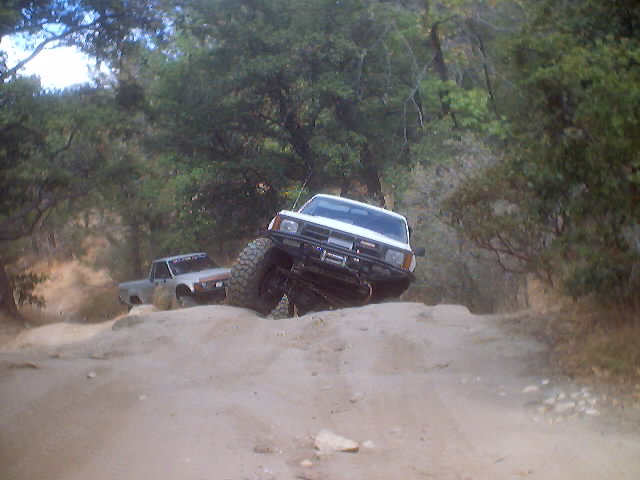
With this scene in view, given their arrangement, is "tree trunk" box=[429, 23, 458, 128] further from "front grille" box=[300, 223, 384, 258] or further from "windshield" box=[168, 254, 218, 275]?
"front grille" box=[300, 223, 384, 258]

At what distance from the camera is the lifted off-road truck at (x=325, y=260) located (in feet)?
35.3

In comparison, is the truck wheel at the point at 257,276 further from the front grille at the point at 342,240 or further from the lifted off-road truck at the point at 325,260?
the front grille at the point at 342,240

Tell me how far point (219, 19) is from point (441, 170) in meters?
9.61

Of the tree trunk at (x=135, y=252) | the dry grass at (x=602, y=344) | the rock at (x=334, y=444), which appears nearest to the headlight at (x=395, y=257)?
the dry grass at (x=602, y=344)

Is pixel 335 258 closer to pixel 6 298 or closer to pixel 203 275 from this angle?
pixel 203 275

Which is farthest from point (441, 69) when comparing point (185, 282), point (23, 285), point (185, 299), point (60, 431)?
point (60, 431)

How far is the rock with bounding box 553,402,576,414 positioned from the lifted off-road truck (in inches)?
205

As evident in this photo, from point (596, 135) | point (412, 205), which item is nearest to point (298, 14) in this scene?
point (412, 205)

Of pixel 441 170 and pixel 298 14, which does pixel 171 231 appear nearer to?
pixel 298 14

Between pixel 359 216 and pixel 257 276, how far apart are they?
1967 mm

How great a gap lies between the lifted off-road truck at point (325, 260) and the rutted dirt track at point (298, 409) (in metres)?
1.74

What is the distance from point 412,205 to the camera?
645 inches

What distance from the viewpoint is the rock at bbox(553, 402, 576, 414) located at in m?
5.54

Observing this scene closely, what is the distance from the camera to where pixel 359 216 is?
1238 centimetres
